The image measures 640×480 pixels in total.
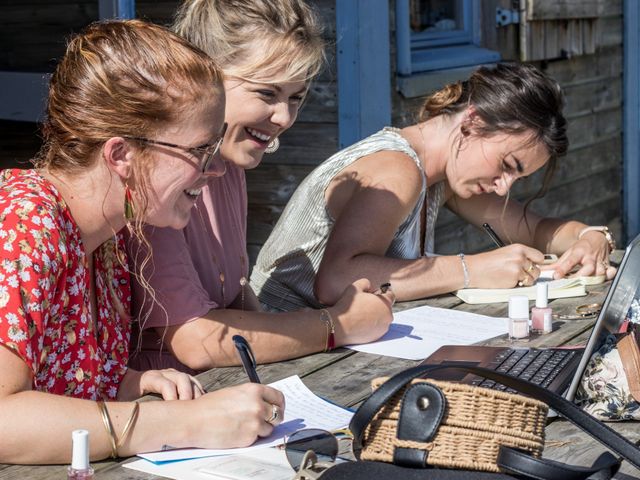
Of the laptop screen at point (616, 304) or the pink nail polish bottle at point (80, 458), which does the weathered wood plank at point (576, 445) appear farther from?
the pink nail polish bottle at point (80, 458)

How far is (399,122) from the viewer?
470cm

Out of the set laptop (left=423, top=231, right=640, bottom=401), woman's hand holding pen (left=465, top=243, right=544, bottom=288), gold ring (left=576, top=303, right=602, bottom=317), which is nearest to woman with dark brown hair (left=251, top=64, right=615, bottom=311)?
woman's hand holding pen (left=465, top=243, right=544, bottom=288)

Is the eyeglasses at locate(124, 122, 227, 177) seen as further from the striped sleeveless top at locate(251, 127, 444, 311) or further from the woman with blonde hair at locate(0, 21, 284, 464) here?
the striped sleeveless top at locate(251, 127, 444, 311)

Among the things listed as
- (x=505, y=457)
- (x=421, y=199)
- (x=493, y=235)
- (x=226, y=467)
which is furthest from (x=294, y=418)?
(x=493, y=235)

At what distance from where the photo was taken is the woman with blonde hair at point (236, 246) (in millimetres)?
2260

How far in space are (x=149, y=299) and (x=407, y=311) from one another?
0.82 metres

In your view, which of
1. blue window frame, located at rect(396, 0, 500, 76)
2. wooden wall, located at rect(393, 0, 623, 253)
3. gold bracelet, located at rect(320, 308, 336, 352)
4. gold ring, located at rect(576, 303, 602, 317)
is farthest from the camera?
wooden wall, located at rect(393, 0, 623, 253)

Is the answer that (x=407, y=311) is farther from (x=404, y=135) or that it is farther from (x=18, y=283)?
(x=18, y=283)

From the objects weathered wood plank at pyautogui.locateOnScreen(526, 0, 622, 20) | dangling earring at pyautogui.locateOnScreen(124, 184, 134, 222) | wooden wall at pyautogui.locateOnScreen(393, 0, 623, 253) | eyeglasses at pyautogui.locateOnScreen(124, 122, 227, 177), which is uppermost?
weathered wood plank at pyautogui.locateOnScreen(526, 0, 622, 20)

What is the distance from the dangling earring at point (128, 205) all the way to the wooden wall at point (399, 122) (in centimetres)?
A: 175

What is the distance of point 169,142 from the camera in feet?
6.41

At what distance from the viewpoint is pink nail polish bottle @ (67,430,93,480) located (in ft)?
4.94

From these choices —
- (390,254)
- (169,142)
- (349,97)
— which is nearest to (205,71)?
(169,142)

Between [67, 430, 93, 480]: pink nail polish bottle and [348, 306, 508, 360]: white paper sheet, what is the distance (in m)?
0.97
